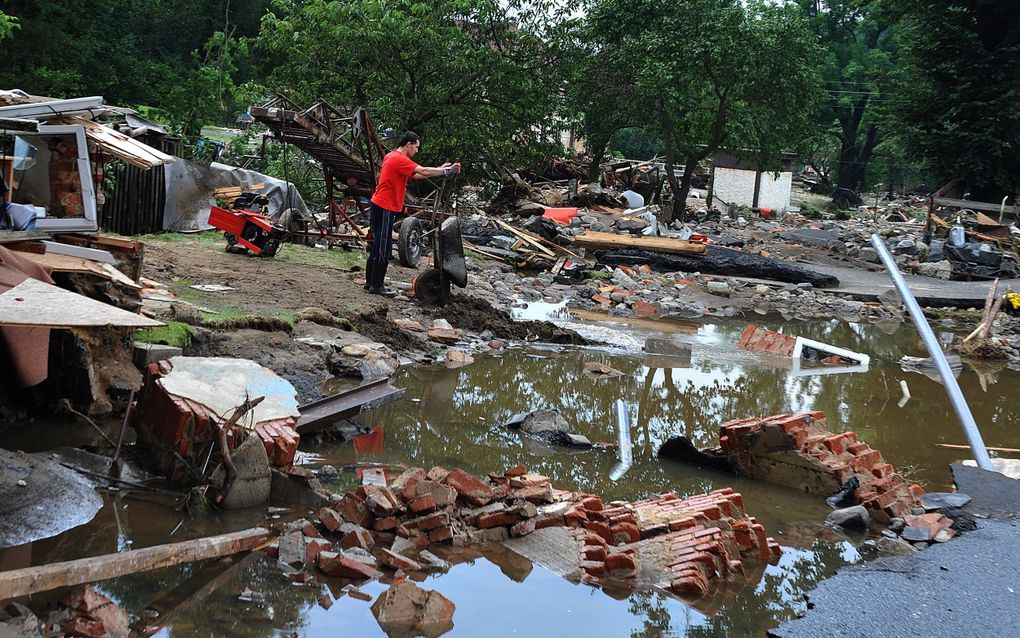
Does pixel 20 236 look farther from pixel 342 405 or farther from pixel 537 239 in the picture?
pixel 537 239

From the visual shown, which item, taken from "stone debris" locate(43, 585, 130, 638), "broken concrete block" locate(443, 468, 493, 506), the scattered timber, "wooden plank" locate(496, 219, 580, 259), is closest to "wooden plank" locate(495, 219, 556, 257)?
"wooden plank" locate(496, 219, 580, 259)

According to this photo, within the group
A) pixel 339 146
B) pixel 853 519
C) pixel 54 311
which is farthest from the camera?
pixel 339 146

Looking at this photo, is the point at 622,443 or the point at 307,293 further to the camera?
the point at 307,293

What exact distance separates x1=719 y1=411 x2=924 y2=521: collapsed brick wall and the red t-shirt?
5.79m

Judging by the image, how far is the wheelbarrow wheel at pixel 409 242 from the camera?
13641 millimetres

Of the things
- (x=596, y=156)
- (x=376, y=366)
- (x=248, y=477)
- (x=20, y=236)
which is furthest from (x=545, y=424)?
(x=596, y=156)

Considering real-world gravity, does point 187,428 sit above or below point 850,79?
below

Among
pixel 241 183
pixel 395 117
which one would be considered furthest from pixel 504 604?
pixel 395 117

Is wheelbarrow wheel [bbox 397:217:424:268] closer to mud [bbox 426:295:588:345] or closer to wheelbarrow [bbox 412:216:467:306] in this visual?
wheelbarrow [bbox 412:216:467:306]

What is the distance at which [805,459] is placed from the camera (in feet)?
21.1

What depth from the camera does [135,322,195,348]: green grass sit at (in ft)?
23.3

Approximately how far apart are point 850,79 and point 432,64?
38.0 meters

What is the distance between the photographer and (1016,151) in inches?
1055

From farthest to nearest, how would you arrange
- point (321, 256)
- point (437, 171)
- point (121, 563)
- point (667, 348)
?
point (321, 256) → point (667, 348) → point (437, 171) → point (121, 563)
